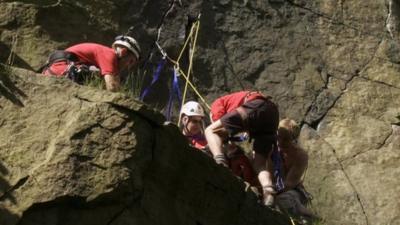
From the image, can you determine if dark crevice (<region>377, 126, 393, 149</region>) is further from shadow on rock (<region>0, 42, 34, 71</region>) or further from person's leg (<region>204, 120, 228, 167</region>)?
shadow on rock (<region>0, 42, 34, 71</region>)

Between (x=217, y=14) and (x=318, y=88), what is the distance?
1623mm

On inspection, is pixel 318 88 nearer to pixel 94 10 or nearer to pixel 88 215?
pixel 94 10

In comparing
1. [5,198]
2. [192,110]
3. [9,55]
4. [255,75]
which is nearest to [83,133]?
[5,198]

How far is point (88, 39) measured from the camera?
35.0ft

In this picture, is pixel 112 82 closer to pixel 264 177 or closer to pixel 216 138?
pixel 216 138

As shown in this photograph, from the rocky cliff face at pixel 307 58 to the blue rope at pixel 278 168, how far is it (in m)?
1.24

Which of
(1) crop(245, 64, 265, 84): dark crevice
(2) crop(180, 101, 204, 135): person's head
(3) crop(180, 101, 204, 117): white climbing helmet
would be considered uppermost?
(3) crop(180, 101, 204, 117): white climbing helmet

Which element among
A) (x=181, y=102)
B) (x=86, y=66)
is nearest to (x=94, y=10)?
(x=181, y=102)

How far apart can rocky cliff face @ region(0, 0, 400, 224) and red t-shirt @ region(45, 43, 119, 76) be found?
1.61 metres

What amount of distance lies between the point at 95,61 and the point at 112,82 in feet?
1.62

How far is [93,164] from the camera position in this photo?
22.6 feet

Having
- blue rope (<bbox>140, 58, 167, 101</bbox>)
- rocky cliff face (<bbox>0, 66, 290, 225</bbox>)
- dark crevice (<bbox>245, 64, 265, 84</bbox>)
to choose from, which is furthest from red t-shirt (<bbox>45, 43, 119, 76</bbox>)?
dark crevice (<bbox>245, 64, 265, 84</bbox>)

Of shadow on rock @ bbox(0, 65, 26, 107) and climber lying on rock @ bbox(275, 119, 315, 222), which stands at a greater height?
shadow on rock @ bbox(0, 65, 26, 107)

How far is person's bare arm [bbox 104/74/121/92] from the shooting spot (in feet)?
26.8
